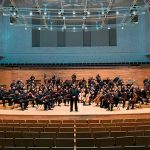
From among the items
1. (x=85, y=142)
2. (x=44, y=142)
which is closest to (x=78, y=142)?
(x=85, y=142)

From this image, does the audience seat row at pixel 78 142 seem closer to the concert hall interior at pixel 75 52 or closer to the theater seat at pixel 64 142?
the theater seat at pixel 64 142

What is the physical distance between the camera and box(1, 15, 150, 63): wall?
27.4m

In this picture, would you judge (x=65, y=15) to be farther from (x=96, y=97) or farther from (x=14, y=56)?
(x=14, y=56)

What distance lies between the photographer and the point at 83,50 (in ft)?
90.5

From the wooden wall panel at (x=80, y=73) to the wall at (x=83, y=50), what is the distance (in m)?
1.66

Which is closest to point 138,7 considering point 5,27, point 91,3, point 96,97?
point 91,3

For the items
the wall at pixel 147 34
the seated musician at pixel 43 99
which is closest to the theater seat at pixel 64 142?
the seated musician at pixel 43 99

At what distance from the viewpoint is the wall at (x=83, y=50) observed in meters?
27.4

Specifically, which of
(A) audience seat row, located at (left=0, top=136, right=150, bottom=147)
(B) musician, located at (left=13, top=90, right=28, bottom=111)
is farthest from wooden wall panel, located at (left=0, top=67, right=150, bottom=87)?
(A) audience seat row, located at (left=0, top=136, right=150, bottom=147)

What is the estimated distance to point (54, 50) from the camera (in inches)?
1088

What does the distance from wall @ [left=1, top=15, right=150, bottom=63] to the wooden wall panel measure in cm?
166

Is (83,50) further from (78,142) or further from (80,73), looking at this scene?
(78,142)

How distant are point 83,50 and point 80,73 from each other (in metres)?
2.42

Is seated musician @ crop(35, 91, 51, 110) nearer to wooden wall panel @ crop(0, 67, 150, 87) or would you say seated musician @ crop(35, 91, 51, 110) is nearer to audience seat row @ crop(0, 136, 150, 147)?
audience seat row @ crop(0, 136, 150, 147)
